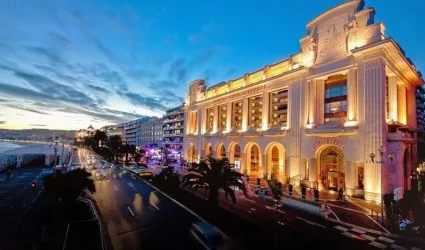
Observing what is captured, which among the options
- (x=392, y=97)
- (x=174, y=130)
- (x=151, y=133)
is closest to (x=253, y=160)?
(x=392, y=97)

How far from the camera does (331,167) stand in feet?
108

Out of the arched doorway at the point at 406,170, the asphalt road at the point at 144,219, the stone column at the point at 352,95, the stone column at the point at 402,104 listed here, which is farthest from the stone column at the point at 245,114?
the arched doorway at the point at 406,170

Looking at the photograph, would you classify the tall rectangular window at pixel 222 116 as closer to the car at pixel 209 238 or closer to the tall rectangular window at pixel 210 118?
the tall rectangular window at pixel 210 118

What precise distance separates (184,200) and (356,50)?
26239 millimetres

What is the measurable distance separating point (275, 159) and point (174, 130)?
57.3 meters

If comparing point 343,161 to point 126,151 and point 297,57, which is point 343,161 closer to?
point 297,57

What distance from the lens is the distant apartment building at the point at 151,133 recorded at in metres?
115

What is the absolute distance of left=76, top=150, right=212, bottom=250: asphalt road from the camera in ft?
49.1

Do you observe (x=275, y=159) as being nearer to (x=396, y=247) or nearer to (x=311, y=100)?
(x=311, y=100)

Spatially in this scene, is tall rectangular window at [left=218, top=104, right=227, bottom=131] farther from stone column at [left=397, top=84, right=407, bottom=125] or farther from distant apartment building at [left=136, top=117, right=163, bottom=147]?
distant apartment building at [left=136, top=117, right=163, bottom=147]

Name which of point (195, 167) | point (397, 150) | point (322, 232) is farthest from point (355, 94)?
point (195, 167)

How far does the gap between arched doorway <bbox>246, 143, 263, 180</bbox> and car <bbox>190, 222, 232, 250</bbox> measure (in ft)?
106

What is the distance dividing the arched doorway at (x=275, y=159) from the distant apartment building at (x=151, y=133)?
74208 mm

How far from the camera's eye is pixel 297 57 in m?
37.9
